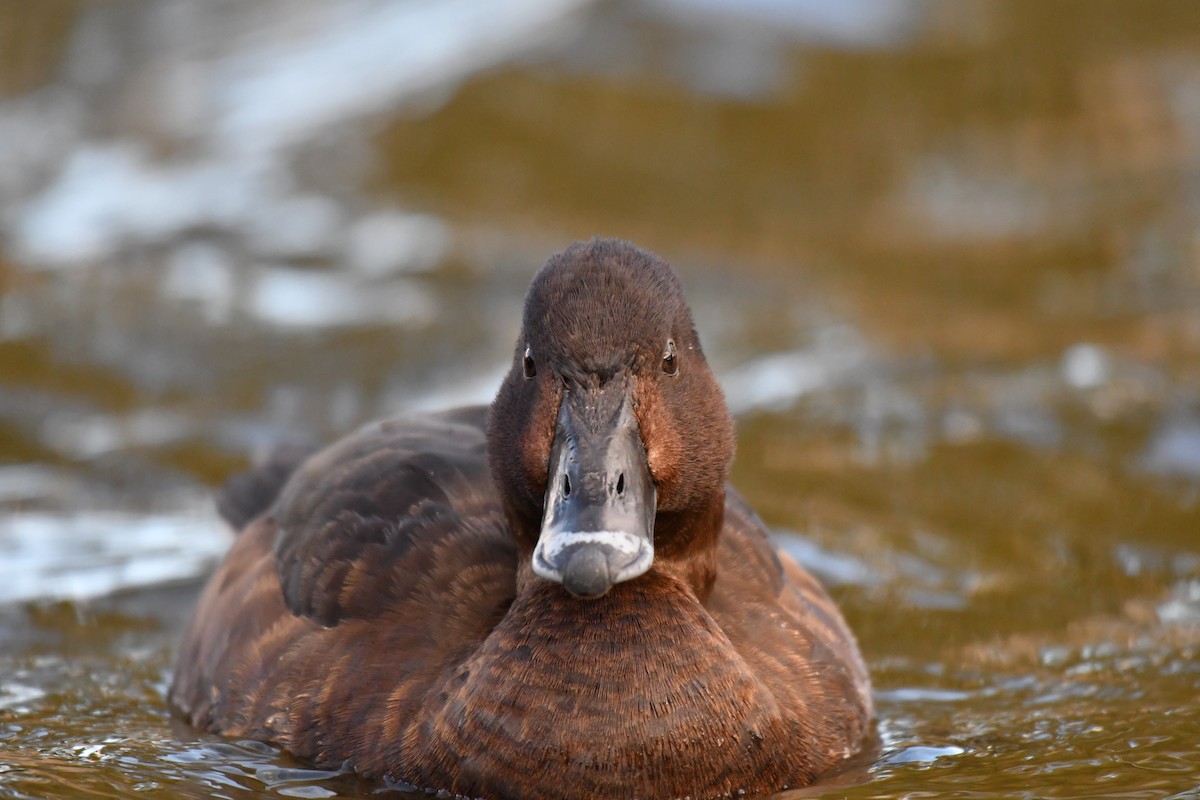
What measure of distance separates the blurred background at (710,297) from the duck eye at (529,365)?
50.0 inches

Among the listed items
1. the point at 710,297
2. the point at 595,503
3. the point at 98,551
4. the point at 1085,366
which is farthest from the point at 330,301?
the point at 595,503

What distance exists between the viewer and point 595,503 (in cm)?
472

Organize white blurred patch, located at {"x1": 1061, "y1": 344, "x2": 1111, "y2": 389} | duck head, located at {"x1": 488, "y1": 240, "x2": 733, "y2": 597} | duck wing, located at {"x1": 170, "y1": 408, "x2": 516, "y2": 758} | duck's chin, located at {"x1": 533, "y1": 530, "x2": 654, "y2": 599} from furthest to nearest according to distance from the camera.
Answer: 1. white blurred patch, located at {"x1": 1061, "y1": 344, "x2": 1111, "y2": 389}
2. duck wing, located at {"x1": 170, "y1": 408, "x2": 516, "y2": 758}
3. duck head, located at {"x1": 488, "y1": 240, "x2": 733, "y2": 597}
4. duck's chin, located at {"x1": 533, "y1": 530, "x2": 654, "y2": 599}

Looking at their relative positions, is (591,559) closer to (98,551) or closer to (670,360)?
(670,360)

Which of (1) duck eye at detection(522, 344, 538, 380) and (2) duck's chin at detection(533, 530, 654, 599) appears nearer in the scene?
(2) duck's chin at detection(533, 530, 654, 599)

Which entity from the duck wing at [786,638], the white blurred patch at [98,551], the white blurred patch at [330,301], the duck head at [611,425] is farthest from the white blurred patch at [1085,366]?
the duck head at [611,425]

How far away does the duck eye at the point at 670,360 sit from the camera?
17.0 ft

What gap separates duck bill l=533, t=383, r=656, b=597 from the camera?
15.0ft

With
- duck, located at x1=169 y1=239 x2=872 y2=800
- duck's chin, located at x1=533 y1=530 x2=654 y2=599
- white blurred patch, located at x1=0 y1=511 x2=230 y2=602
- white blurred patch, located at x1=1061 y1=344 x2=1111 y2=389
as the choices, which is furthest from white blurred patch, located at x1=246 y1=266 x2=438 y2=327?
duck's chin, located at x1=533 y1=530 x2=654 y2=599

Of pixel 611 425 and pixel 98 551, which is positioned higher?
pixel 98 551

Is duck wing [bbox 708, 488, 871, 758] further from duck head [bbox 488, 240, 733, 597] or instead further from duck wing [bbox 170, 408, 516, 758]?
duck wing [bbox 170, 408, 516, 758]

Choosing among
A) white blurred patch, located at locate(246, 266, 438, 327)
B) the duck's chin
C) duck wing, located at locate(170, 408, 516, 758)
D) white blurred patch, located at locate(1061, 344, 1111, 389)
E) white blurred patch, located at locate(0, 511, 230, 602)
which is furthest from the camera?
white blurred patch, located at locate(246, 266, 438, 327)

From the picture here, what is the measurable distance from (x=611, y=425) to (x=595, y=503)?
0.28m

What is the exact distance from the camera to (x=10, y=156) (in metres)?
14.3
